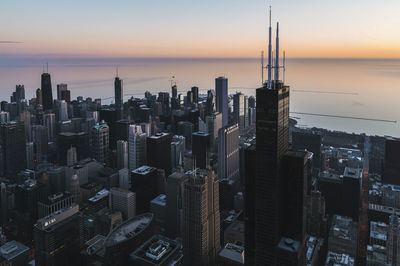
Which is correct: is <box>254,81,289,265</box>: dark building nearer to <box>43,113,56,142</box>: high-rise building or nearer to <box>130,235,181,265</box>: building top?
<box>130,235,181,265</box>: building top

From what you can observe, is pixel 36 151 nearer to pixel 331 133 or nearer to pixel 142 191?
pixel 142 191

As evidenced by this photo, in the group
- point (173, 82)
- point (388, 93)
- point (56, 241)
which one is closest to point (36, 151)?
point (56, 241)

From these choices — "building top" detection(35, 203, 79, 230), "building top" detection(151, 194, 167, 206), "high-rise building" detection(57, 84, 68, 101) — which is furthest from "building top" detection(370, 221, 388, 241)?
"high-rise building" detection(57, 84, 68, 101)

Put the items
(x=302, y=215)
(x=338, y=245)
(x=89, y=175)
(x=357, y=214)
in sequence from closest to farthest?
(x=302, y=215)
(x=338, y=245)
(x=357, y=214)
(x=89, y=175)

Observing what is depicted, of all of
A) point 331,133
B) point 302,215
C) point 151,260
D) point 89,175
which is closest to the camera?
point 302,215

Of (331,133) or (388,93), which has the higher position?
(388,93)

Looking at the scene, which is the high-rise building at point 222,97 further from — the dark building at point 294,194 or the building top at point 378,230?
the dark building at point 294,194

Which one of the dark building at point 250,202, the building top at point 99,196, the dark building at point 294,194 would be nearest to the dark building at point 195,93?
the building top at point 99,196

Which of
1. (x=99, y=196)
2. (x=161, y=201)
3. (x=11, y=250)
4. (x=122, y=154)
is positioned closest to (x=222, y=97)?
(x=122, y=154)
